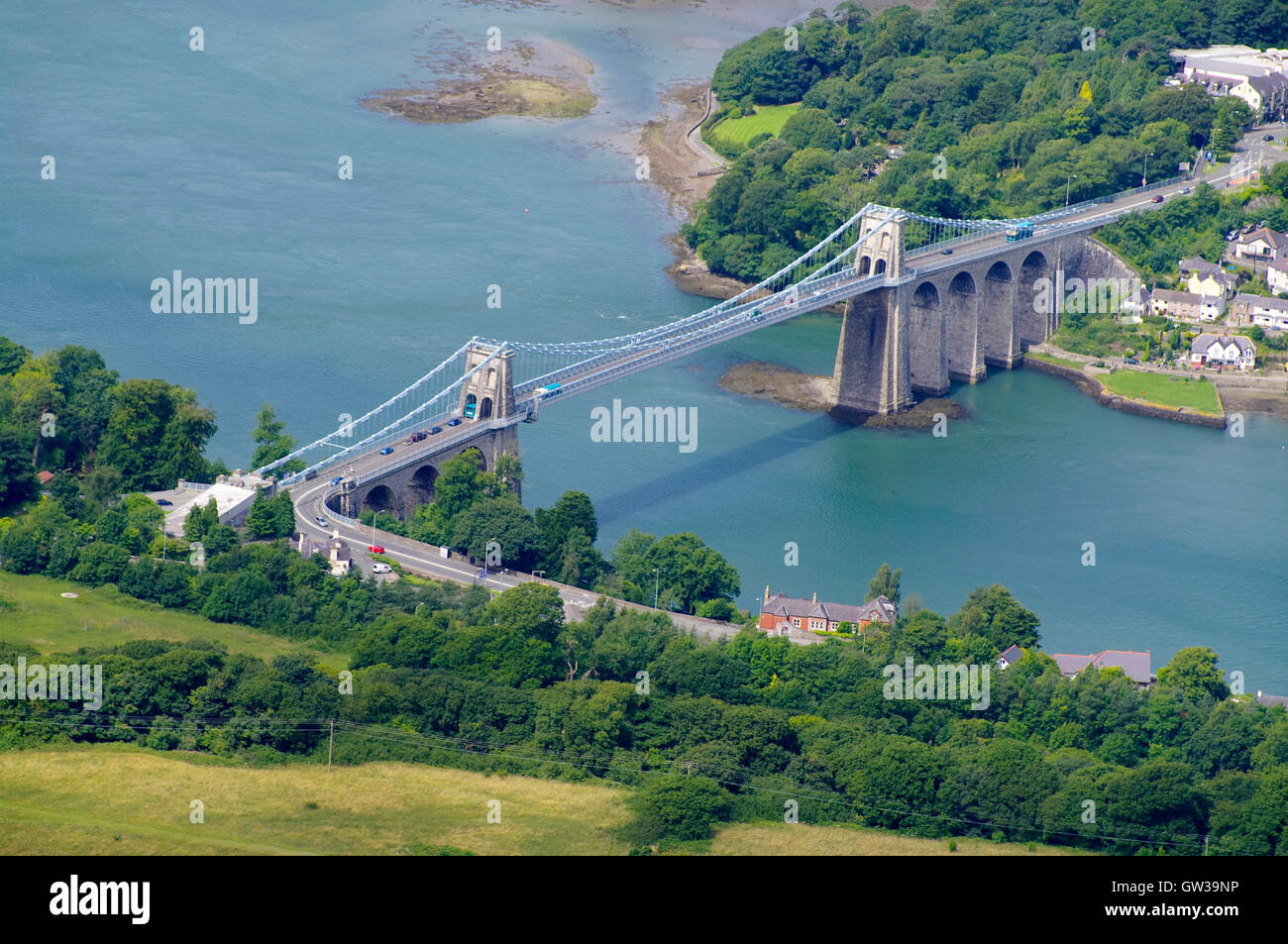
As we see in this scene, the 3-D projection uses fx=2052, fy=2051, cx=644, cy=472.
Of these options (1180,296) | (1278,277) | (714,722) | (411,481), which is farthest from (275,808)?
(1278,277)

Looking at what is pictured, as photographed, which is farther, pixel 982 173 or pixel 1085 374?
pixel 982 173

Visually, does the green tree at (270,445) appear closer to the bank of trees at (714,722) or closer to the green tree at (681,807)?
the bank of trees at (714,722)

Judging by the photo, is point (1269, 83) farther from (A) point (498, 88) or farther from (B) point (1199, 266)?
(A) point (498, 88)

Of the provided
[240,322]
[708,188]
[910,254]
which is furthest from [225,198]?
[910,254]

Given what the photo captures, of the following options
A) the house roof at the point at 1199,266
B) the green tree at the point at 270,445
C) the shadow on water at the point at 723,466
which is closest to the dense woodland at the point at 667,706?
the green tree at the point at 270,445

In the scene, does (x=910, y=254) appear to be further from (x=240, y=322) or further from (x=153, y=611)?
(x=153, y=611)
